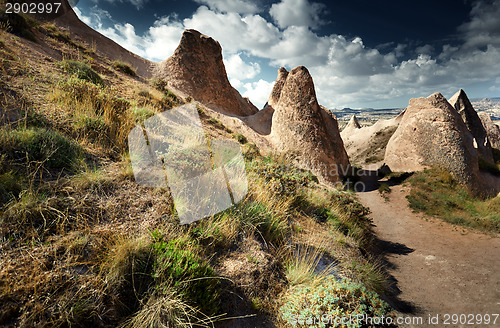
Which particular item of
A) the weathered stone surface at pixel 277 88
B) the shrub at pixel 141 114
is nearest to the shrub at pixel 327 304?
the shrub at pixel 141 114

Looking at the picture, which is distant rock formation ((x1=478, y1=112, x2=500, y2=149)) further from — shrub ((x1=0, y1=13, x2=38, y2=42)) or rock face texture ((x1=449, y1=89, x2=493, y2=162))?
shrub ((x1=0, y1=13, x2=38, y2=42))

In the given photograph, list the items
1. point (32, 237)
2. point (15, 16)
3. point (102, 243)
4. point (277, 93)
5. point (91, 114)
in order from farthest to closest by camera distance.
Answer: point (277, 93)
point (15, 16)
point (91, 114)
point (102, 243)
point (32, 237)

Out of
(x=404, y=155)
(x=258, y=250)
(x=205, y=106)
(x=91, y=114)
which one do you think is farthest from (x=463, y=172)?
(x=91, y=114)

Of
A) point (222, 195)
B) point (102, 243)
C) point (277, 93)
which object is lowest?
point (102, 243)

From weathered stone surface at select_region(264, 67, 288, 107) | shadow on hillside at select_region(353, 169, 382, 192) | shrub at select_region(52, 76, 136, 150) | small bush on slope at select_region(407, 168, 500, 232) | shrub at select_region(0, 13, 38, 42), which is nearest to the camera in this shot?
shrub at select_region(52, 76, 136, 150)

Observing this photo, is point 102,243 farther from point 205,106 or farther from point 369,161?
point 369,161

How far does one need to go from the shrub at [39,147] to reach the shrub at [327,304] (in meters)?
4.04

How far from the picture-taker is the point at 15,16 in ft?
32.2

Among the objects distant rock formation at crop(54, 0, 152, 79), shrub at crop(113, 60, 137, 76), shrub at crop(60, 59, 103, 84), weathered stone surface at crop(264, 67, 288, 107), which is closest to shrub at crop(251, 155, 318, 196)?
shrub at crop(60, 59, 103, 84)

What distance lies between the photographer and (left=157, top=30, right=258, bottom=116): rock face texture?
Answer: 17.7 metres

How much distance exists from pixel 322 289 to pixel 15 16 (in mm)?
15853

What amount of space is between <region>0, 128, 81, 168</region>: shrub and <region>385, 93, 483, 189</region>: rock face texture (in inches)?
723

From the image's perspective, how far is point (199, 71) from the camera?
Result: 18.5 m

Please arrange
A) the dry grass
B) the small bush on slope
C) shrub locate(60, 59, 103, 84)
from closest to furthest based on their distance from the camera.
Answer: the dry grass
shrub locate(60, 59, 103, 84)
the small bush on slope
